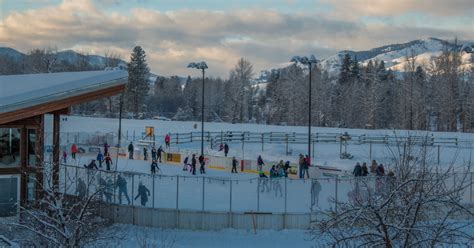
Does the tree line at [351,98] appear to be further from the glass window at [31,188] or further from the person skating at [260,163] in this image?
the glass window at [31,188]

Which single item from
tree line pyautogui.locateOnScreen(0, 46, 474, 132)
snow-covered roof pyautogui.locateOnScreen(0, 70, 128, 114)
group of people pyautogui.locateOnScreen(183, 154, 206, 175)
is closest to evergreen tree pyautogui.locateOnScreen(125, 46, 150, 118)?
tree line pyautogui.locateOnScreen(0, 46, 474, 132)

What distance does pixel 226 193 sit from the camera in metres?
24.3

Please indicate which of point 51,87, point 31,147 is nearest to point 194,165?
point 31,147

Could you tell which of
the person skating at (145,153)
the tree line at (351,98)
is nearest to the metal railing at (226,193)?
the person skating at (145,153)

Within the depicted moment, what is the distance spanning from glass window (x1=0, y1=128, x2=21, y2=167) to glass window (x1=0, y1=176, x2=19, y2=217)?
61cm

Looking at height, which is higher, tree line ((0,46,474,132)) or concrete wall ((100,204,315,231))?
tree line ((0,46,474,132))

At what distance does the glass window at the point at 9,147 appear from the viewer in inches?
886

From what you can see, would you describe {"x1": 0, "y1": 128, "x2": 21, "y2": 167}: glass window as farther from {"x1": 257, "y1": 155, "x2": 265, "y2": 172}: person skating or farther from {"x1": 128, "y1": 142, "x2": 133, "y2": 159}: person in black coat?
{"x1": 128, "y1": 142, "x2": 133, "y2": 159}: person in black coat

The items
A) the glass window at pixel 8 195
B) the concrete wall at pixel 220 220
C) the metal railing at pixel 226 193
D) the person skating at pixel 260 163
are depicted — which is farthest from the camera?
the person skating at pixel 260 163

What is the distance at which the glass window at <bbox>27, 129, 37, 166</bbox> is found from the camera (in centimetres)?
2309

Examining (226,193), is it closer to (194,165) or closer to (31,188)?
(31,188)

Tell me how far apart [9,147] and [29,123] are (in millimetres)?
1174

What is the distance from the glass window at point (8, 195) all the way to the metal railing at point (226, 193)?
6.99 feet

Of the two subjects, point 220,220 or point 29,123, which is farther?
point 220,220
